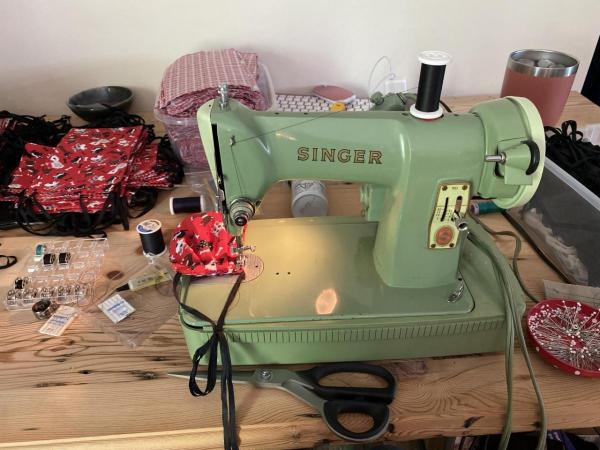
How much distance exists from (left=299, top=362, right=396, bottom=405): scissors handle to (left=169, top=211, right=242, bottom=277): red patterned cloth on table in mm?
208

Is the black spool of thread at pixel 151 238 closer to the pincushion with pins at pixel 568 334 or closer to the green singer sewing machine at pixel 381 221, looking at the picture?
the green singer sewing machine at pixel 381 221

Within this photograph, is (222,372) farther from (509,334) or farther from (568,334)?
(568,334)

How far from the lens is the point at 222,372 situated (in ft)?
2.12

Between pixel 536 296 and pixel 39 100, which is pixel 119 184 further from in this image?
pixel 536 296

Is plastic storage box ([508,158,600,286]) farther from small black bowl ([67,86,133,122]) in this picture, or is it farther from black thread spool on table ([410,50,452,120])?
small black bowl ([67,86,133,122])

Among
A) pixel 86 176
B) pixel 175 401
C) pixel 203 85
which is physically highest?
pixel 203 85

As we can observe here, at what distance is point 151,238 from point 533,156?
0.68 meters

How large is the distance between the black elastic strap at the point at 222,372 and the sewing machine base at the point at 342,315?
0.5 inches

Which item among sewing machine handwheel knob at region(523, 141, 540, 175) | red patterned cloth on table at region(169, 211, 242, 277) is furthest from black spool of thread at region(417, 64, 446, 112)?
red patterned cloth on table at region(169, 211, 242, 277)

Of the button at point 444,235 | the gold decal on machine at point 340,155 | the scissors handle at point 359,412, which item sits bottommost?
the scissors handle at point 359,412

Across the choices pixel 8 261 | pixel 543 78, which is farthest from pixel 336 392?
pixel 543 78

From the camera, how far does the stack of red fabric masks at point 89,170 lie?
996mm

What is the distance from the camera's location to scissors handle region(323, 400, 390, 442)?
1.97 feet

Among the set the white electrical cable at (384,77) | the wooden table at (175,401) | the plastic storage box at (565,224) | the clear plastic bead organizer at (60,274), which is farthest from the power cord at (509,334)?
the white electrical cable at (384,77)
